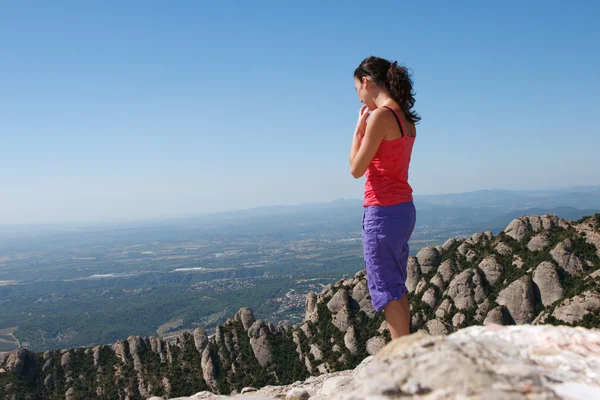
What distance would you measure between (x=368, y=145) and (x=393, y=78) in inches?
41.0

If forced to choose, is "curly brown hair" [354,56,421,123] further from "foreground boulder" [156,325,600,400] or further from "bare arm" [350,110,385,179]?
"foreground boulder" [156,325,600,400]

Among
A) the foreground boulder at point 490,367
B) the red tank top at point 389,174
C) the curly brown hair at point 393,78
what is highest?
the curly brown hair at point 393,78

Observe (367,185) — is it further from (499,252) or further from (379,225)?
(499,252)

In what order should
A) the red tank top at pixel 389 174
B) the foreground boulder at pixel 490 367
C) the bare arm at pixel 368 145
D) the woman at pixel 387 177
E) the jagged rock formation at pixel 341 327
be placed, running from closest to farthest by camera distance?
the foreground boulder at pixel 490 367, the bare arm at pixel 368 145, the woman at pixel 387 177, the red tank top at pixel 389 174, the jagged rock formation at pixel 341 327

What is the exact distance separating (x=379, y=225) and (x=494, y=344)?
7.28 feet

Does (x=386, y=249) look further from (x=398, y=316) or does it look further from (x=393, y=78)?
(x=393, y=78)

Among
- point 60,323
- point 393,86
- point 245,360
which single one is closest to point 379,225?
point 393,86

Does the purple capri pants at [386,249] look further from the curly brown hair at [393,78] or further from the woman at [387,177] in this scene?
the curly brown hair at [393,78]

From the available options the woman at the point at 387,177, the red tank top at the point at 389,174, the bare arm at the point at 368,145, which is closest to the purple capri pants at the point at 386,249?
the woman at the point at 387,177

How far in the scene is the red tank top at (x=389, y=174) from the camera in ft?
18.7

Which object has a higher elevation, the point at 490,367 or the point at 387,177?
the point at 387,177

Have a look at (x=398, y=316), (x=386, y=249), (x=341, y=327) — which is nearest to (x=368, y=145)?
(x=386, y=249)

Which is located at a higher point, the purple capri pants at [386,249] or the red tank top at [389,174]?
the red tank top at [389,174]

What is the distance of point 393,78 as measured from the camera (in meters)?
5.79
